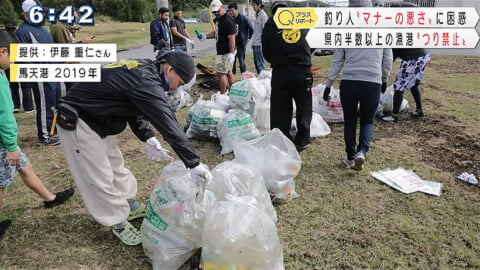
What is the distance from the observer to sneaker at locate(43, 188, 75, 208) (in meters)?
2.54

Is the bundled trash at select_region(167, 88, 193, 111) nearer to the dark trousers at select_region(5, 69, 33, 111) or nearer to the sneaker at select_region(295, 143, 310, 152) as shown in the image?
the sneaker at select_region(295, 143, 310, 152)

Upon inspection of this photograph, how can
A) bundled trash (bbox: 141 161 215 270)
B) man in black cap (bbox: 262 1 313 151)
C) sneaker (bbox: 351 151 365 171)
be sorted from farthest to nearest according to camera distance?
man in black cap (bbox: 262 1 313 151), sneaker (bbox: 351 151 365 171), bundled trash (bbox: 141 161 215 270)

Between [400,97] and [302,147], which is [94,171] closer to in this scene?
[302,147]

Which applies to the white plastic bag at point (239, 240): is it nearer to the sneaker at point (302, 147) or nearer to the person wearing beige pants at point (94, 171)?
the person wearing beige pants at point (94, 171)

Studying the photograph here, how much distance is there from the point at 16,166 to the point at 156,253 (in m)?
1.11

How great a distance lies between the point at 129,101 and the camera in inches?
72.7

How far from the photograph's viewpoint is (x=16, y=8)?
2755 cm

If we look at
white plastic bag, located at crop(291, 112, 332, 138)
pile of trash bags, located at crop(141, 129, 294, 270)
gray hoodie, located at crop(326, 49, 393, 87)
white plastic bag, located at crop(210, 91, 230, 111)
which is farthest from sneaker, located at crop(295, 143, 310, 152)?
pile of trash bags, located at crop(141, 129, 294, 270)

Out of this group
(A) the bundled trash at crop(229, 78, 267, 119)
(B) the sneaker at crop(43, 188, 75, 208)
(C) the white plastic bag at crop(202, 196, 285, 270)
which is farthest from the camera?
(A) the bundled trash at crop(229, 78, 267, 119)

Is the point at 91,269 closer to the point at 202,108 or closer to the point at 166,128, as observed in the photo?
the point at 166,128

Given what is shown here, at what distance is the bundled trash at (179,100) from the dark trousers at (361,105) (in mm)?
2598

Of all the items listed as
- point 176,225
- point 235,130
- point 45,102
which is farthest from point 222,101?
point 176,225

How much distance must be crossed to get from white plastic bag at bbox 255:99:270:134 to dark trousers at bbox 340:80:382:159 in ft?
3.35

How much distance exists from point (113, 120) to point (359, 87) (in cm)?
194
